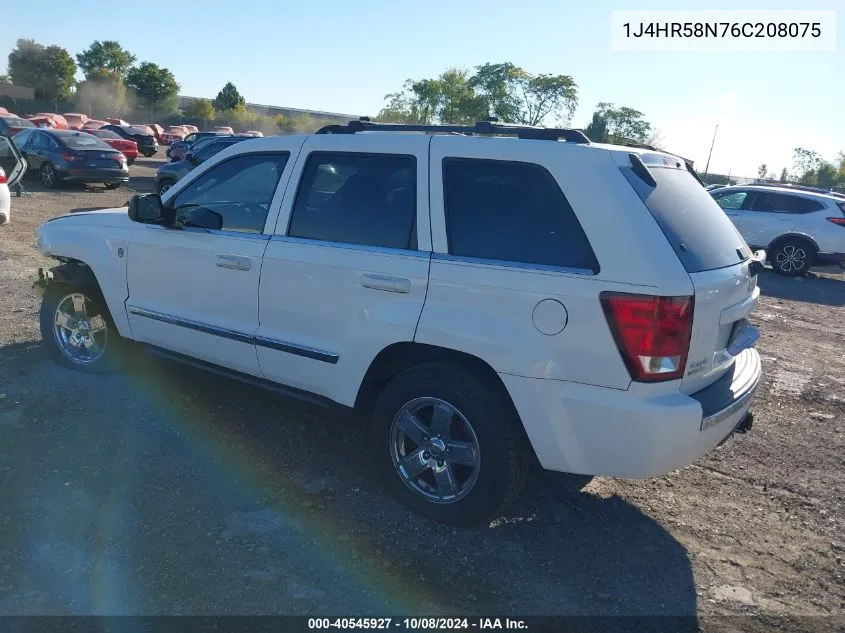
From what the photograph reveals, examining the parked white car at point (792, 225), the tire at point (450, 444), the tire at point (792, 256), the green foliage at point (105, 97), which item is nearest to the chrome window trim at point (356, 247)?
the tire at point (450, 444)

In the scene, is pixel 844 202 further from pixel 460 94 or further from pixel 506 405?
pixel 460 94

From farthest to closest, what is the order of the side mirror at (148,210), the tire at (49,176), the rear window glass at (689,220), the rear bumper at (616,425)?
the tire at (49,176) < the side mirror at (148,210) < the rear window glass at (689,220) < the rear bumper at (616,425)

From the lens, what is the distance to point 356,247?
12.0 feet

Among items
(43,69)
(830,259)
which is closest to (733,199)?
(830,259)

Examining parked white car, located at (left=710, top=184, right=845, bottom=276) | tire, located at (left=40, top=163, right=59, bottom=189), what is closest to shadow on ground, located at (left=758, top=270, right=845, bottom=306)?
parked white car, located at (left=710, top=184, right=845, bottom=276)

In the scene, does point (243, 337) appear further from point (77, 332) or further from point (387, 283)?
point (77, 332)

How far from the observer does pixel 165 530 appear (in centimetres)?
331

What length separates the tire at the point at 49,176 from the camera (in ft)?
55.2

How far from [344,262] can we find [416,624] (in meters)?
1.79

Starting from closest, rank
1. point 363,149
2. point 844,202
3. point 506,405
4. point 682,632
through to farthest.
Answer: point 682,632, point 506,405, point 363,149, point 844,202

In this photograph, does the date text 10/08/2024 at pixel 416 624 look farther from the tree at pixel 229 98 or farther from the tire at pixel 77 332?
the tree at pixel 229 98

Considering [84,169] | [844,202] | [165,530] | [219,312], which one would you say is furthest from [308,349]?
[84,169]

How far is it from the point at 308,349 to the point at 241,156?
1.41m

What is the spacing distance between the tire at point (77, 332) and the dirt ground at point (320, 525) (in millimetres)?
142
